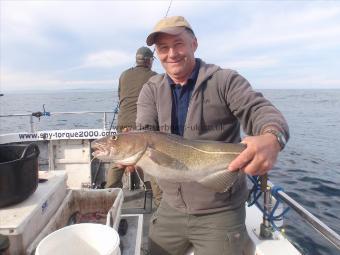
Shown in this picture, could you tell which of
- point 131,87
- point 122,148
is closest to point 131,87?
point 131,87

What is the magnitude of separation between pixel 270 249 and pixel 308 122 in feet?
96.2

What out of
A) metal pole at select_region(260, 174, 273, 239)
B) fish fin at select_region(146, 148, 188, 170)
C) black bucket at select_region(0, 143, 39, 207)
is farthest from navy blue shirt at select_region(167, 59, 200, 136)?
black bucket at select_region(0, 143, 39, 207)

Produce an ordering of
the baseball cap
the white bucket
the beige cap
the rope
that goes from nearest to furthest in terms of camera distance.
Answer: the white bucket < the beige cap < the rope < the baseball cap

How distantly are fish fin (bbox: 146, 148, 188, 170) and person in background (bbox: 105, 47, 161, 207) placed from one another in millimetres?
3399

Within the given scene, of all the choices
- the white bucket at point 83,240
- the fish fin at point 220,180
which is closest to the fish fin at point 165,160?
the fish fin at point 220,180

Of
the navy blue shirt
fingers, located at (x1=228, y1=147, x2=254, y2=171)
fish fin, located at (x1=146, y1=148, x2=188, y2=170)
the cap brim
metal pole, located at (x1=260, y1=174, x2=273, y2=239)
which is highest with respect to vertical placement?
the cap brim

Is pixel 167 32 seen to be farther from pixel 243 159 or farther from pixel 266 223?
pixel 266 223

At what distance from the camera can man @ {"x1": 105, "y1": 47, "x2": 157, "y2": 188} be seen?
6.12 metres

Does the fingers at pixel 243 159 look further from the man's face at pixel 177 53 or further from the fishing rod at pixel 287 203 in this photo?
the man's face at pixel 177 53

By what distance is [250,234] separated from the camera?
3.53 m

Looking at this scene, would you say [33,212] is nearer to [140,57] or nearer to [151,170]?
[151,170]

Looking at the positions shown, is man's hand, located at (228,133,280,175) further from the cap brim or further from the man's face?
the cap brim

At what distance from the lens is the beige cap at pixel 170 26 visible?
298 cm

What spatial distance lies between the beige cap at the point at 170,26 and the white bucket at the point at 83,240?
5.84ft
